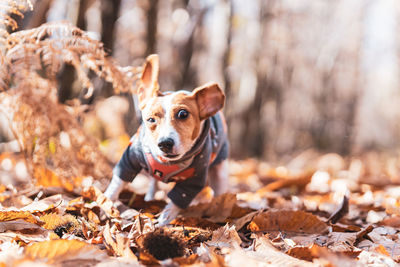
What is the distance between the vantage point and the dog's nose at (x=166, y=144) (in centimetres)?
233

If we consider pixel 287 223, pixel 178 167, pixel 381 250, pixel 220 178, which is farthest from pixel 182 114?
pixel 381 250

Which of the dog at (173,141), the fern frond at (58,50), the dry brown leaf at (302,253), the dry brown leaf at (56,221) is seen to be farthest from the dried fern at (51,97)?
the dry brown leaf at (302,253)

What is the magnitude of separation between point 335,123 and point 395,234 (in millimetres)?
22006

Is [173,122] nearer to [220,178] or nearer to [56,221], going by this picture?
[56,221]

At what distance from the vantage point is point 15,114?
3.08 m

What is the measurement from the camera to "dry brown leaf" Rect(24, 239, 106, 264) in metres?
1.45

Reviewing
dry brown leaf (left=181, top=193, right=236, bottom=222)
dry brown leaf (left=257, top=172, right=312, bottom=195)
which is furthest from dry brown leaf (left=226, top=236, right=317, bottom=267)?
dry brown leaf (left=257, top=172, right=312, bottom=195)

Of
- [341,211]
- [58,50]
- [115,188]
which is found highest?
[58,50]

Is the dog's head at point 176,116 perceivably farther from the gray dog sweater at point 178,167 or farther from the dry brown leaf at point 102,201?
the dry brown leaf at point 102,201

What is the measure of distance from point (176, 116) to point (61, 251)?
118cm

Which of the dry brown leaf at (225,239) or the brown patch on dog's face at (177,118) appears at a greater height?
the brown patch on dog's face at (177,118)

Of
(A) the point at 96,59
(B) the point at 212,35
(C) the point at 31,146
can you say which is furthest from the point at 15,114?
(B) the point at 212,35

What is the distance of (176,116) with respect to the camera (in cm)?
244

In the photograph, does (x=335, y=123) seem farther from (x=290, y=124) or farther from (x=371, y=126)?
(x=371, y=126)
